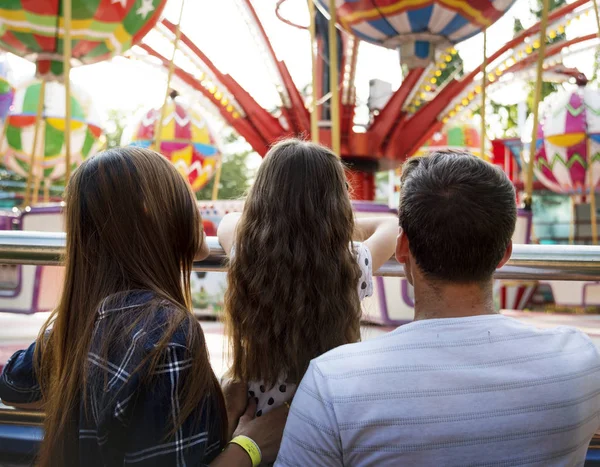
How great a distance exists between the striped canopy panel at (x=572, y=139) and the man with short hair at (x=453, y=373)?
589cm

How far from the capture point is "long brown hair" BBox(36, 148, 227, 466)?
1.07m

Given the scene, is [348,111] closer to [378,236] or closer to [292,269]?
[378,236]

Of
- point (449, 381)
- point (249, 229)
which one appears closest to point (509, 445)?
point (449, 381)

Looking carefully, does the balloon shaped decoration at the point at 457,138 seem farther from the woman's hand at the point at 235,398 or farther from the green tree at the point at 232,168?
the green tree at the point at 232,168

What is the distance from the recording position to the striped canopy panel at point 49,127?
705 centimetres

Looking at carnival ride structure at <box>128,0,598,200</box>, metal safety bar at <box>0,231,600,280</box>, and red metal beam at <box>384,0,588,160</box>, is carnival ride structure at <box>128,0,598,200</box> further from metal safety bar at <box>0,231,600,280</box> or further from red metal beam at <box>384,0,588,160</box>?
metal safety bar at <box>0,231,600,280</box>

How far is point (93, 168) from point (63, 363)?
308mm

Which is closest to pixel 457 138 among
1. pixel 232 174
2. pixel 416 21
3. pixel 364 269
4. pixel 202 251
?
pixel 416 21

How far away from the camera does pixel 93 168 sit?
1.14 m

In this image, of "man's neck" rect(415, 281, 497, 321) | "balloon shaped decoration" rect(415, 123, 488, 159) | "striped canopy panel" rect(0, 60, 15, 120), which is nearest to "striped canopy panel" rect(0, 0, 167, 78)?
"man's neck" rect(415, 281, 497, 321)

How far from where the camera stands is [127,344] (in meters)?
1.02

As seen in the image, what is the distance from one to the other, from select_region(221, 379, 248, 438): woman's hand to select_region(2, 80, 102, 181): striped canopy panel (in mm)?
6182

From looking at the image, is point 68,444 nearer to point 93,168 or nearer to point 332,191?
point 93,168

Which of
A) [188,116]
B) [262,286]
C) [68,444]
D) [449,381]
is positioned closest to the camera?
[449,381]
